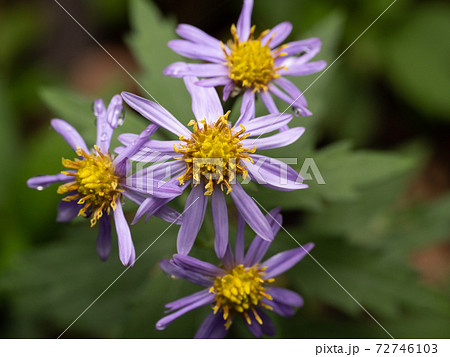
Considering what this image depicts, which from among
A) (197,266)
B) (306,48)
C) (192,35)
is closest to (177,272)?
(197,266)

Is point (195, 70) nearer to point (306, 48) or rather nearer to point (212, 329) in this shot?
point (306, 48)

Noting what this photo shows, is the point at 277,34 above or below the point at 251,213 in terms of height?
above

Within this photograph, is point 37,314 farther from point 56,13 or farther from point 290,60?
point 56,13

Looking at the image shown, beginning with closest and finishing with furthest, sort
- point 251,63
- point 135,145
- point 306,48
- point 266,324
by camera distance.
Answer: point 135,145 < point 266,324 < point 251,63 < point 306,48

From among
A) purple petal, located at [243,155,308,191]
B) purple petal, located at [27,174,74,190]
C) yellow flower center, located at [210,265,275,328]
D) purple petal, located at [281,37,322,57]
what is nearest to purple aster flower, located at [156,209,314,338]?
yellow flower center, located at [210,265,275,328]

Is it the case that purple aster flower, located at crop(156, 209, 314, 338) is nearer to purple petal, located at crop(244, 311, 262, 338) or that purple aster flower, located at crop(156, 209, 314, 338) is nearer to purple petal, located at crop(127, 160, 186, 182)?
purple petal, located at crop(244, 311, 262, 338)

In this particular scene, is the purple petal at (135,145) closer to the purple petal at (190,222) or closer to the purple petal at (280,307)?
the purple petal at (190,222)

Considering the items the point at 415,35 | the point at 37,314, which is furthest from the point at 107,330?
the point at 415,35
